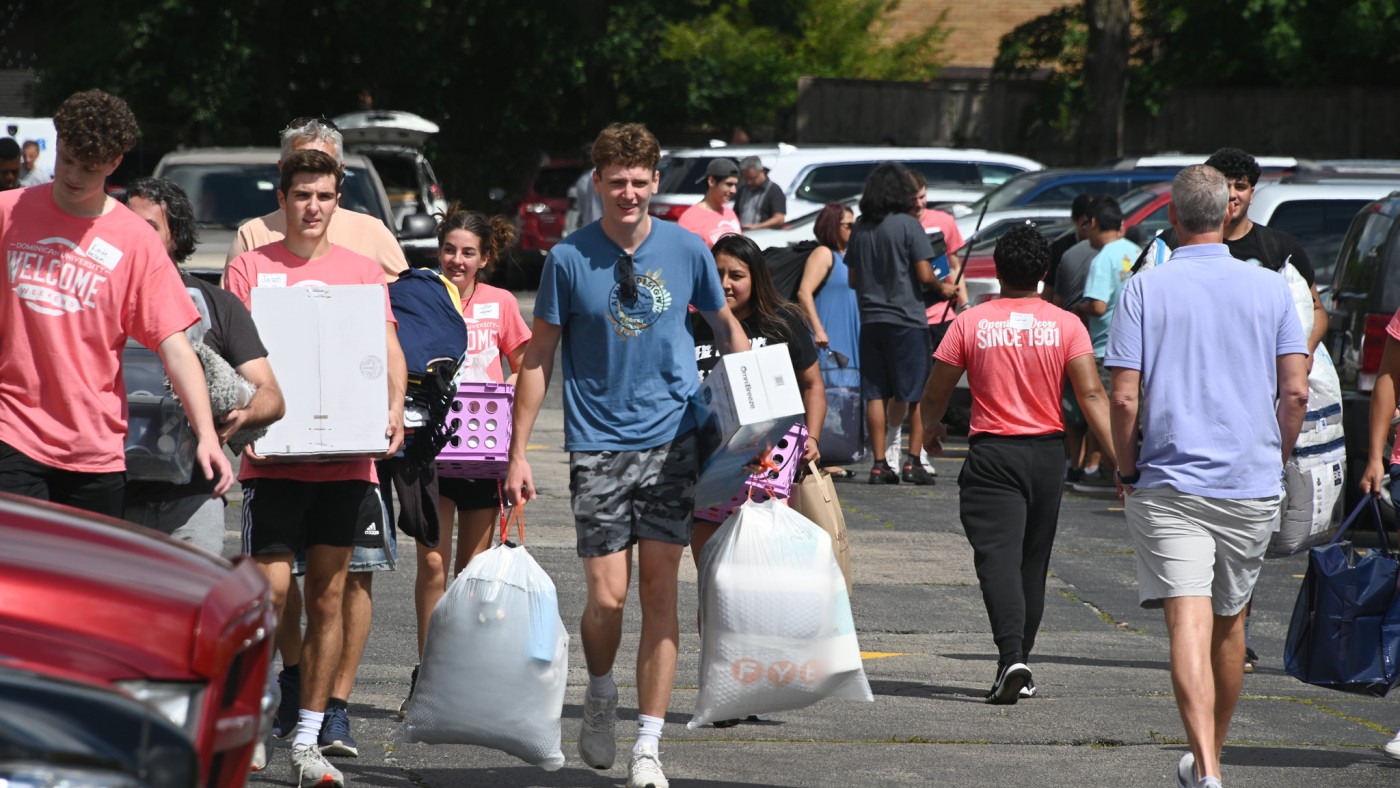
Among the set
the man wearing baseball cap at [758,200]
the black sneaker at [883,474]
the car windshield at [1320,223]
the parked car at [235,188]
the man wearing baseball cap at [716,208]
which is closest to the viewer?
the black sneaker at [883,474]

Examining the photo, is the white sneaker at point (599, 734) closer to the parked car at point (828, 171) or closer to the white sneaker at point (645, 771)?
the white sneaker at point (645, 771)

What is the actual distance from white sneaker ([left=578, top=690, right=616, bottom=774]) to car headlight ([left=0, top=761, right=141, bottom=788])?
108 inches

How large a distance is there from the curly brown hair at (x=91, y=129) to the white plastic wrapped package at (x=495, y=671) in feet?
5.36

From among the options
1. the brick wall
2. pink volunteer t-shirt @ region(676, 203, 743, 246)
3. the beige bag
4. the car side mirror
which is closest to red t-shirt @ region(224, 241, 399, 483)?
the beige bag

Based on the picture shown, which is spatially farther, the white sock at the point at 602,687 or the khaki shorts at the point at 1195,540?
the white sock at the point at 602,687

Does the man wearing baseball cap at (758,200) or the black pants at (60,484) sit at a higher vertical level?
the black pants at (60,484)

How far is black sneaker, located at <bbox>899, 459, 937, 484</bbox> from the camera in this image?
1288 centimetres

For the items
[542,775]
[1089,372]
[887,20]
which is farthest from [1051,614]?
[887,20]

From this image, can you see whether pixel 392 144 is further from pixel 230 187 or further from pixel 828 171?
pixel 230 187

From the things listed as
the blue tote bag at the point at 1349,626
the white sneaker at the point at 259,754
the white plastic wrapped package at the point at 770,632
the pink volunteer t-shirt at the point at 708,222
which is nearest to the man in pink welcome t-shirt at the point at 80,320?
the white sneaker at the point at 259,754

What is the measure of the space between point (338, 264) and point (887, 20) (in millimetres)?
36514

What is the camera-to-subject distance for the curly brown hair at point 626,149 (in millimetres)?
5711

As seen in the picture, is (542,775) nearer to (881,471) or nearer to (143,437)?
(143,437)

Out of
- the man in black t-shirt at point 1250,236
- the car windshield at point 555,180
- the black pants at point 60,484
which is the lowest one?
the car windshield at point 555,180
